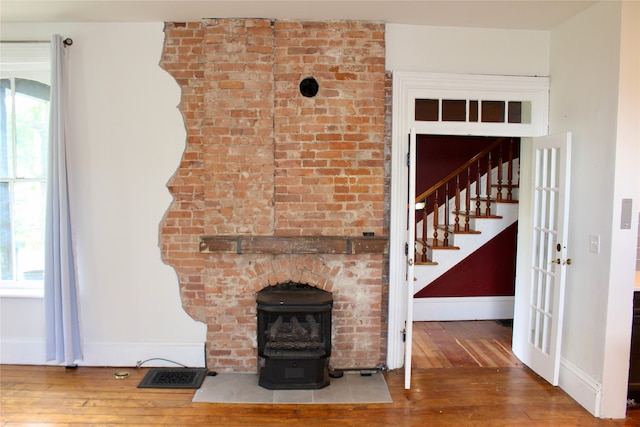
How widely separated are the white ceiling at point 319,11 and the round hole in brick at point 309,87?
1.60 ft

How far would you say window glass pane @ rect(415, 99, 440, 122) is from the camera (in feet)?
11.9

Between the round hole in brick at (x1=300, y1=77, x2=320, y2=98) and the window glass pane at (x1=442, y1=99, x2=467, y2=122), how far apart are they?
111cm

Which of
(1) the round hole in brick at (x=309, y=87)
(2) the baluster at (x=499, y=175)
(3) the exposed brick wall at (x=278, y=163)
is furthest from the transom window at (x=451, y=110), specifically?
(2) the baluster at (x=499, y=175)

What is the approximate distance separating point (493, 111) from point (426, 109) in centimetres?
60

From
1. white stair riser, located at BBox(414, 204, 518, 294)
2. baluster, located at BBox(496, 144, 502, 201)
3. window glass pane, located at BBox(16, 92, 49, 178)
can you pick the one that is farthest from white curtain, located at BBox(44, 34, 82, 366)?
baluster, located at BBox(496, 144, 502, 201)

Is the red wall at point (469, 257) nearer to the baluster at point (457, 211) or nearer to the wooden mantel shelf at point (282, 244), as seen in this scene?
the baluster at point (457, 211)

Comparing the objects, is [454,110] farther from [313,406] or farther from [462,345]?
[313,406]

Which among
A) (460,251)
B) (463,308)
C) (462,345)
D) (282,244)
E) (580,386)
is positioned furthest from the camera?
(463,308)

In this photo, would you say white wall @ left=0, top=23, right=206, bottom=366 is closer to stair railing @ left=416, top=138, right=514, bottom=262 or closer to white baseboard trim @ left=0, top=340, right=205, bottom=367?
white baseboard trim @ left=0, top=340, right=205, bottom=367

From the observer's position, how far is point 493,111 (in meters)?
3.67

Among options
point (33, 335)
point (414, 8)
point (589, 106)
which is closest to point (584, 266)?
point (589, 106)

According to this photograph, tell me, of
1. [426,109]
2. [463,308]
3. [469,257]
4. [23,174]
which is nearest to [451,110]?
[426,109]

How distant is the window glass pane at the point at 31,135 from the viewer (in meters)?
3.75

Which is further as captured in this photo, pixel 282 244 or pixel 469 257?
pixel 469 257
